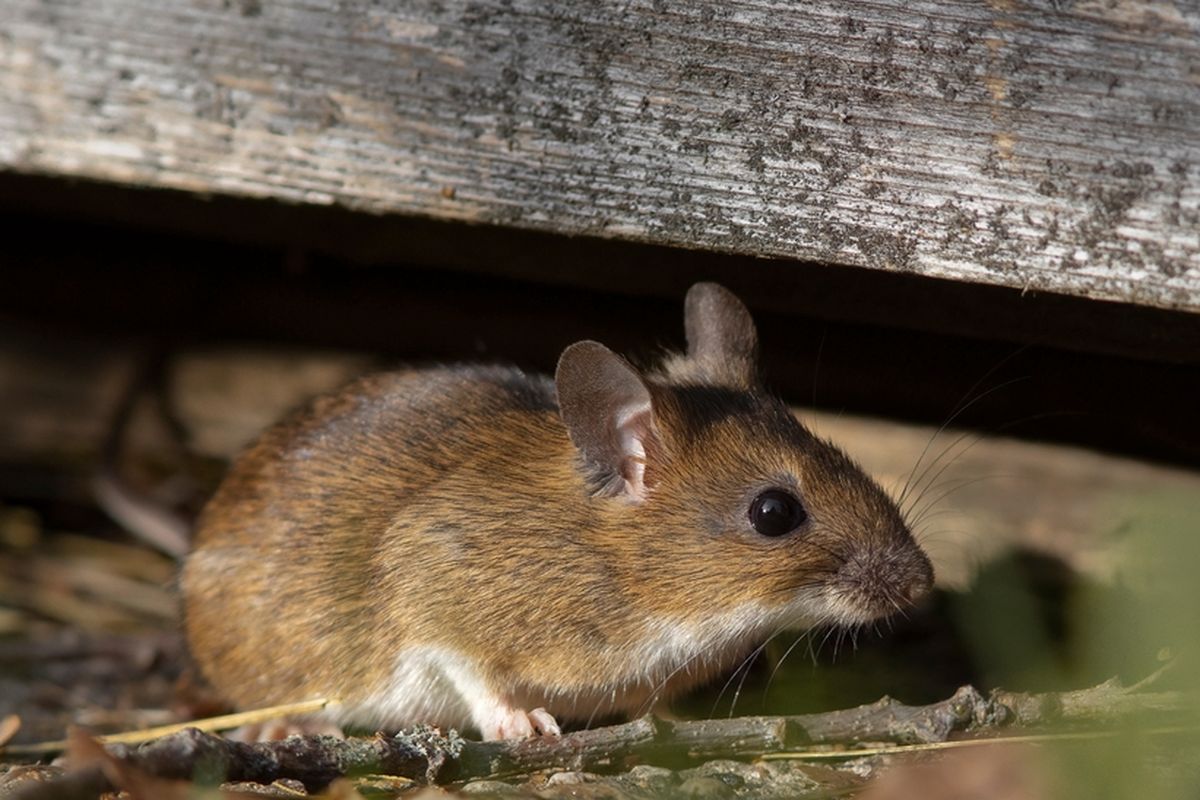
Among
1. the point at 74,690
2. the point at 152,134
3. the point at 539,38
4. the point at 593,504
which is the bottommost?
the point at 74,690

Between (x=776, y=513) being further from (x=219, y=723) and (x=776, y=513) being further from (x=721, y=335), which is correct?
(x=219, y=723)

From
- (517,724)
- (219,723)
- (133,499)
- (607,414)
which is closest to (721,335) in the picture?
(607,414)

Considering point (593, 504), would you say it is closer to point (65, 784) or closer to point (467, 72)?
point (467, 72)

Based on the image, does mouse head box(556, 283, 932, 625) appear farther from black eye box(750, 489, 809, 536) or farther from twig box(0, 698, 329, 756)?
twig box(0, 698, 329, 756)

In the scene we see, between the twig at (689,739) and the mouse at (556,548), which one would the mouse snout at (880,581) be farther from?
the twig at (689,739)

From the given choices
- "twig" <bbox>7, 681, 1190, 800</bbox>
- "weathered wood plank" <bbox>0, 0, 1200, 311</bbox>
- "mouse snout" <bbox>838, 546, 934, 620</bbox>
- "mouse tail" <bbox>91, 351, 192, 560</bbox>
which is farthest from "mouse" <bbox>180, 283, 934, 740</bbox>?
"mouse tail" <bbox>91, 351, 192, 560</bbox>

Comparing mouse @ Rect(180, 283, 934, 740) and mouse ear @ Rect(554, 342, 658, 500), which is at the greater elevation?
mouse ear @ Rect(554, 342, 658, 500)

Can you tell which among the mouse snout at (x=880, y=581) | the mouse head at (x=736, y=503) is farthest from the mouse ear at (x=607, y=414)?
the mouse snout at (x=880, y=581)

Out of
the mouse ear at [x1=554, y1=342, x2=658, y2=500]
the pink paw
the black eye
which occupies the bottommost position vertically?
the pink paw

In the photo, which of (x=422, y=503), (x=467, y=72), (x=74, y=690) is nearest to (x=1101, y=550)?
(x=422, y=503)
